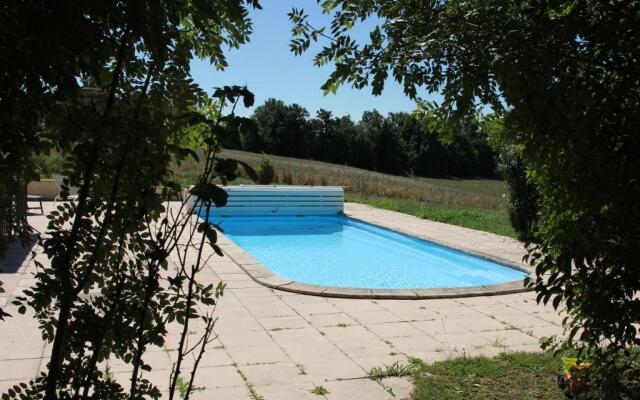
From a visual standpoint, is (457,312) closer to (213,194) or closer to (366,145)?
(213,194)

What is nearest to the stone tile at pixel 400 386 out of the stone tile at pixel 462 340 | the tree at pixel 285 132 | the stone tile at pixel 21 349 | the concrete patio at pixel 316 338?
the concrete patio at pixel 316 338

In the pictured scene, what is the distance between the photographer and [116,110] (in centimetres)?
171

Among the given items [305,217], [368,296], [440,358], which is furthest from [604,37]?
[305,217]

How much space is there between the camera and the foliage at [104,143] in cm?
131

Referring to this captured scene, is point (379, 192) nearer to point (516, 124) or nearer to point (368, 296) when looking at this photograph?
point (368, 296)

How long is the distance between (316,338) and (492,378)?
1.45 meters

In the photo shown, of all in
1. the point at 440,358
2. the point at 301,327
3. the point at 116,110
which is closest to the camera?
the point at 116,110

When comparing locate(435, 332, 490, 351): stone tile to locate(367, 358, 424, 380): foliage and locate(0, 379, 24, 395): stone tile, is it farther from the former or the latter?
locate(0, 379, 24, 395): stone tile

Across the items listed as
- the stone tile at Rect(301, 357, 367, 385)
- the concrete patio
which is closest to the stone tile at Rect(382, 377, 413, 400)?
the concrete patio

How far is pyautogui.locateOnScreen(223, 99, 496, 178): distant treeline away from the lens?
49.5m

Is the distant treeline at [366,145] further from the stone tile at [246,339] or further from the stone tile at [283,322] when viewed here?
the stone tile at [246,339]

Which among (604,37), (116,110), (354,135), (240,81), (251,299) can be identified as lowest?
(251,299)

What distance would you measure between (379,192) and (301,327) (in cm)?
1417

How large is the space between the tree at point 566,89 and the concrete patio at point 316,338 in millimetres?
1698
